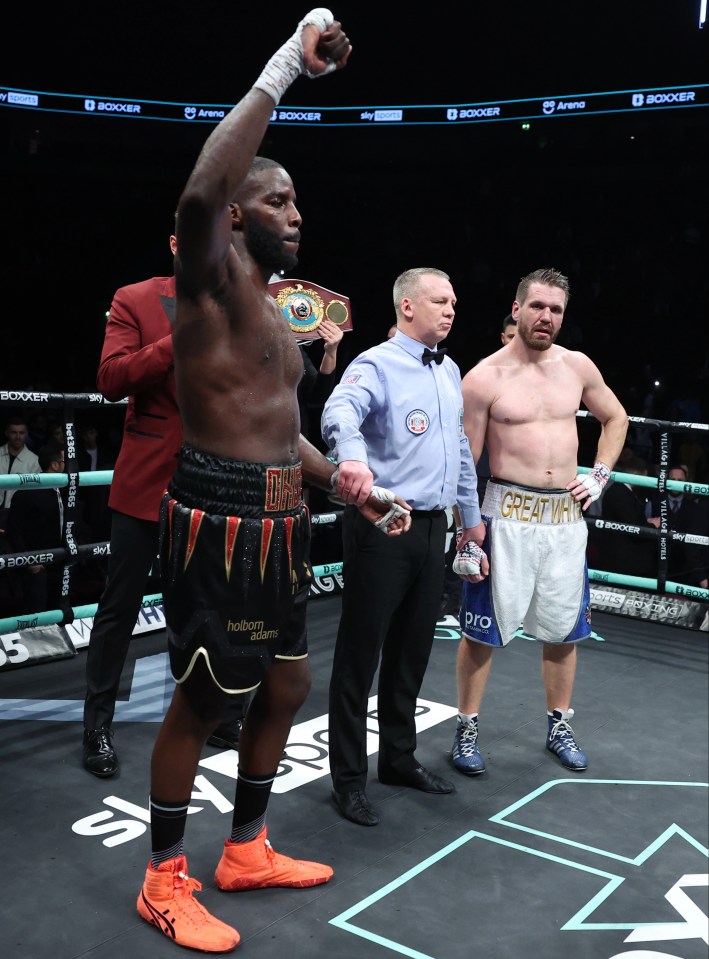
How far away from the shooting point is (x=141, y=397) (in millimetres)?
2586

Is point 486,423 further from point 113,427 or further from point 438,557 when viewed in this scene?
point 113,427

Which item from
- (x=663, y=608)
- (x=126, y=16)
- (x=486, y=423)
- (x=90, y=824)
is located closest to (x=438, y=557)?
(x=486, y=423)

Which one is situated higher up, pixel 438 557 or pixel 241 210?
pixel 241 210

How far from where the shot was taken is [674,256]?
10.7m

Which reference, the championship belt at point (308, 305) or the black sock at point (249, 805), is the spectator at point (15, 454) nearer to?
the championship belt at point (308, 305)

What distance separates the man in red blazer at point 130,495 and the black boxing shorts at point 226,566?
814 millimetres

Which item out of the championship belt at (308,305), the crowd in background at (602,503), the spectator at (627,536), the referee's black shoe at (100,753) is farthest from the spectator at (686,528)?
the referee's black shoe at (100,753)

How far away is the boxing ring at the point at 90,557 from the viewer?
3.25 meters

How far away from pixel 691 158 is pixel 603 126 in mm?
1100

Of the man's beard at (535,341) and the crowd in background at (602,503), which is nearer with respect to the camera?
the man's beard at (535,341)

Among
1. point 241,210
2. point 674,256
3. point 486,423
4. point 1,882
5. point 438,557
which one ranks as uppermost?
point 674,256

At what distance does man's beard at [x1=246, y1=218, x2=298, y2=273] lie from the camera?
1.70 metres

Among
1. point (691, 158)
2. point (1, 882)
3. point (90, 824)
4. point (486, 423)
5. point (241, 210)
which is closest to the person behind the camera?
point (241, 210)

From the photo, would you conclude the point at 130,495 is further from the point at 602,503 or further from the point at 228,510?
the point at 602,503
